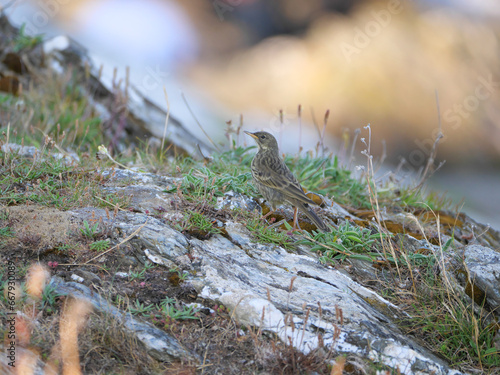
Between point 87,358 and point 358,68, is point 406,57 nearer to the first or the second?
point 358,68

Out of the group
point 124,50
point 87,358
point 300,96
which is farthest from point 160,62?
point 87,358

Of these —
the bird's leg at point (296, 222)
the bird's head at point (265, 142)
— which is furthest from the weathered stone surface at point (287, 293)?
the bird's head at point (265, 142)

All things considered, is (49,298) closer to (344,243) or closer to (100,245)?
(100,245)

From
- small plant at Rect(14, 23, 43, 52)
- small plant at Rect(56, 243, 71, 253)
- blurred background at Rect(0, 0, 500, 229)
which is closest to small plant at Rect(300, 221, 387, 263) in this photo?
small plant at Rect(56, 243, 71, 253)

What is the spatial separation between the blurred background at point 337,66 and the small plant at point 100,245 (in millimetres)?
9692

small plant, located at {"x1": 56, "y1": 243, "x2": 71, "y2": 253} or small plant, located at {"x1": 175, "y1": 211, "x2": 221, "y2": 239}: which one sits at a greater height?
small plant, located at {"x1": 175, "y1": 211, "x2": 221, "y2": 239}

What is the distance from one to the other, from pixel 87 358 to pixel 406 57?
14.2 m

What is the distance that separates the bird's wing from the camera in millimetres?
4598

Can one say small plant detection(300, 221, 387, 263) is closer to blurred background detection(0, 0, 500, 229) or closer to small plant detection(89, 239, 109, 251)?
small plant detection(89, 239, 109, 251)

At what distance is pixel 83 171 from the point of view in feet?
15.8

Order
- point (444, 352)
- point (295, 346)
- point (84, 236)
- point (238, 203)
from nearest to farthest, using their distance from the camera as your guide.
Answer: point (295, 346), point (444, 352), point (84, 236), point (238, 203)

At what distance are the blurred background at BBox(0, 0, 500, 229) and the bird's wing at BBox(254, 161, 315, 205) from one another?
8.36 metres

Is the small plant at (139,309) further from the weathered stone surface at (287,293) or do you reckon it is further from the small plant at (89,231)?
the small plant at (89,231)

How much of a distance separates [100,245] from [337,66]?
42.8 feet
